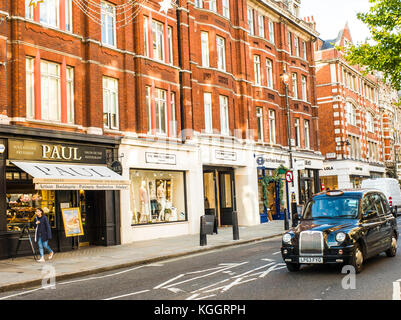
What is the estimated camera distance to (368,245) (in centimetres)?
1005

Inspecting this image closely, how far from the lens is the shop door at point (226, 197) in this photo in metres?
26.5

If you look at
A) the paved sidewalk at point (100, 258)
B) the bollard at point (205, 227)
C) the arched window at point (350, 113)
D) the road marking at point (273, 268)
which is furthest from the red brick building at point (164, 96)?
the arched window at point (350, 113)

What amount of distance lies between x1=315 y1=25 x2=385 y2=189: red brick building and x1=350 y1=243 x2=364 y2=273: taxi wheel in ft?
105

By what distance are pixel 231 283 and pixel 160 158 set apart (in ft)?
40.3

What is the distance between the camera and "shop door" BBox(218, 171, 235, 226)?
1045 inches

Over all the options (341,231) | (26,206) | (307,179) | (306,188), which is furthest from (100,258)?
(307,179)

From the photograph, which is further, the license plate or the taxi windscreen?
the taxi windscreen

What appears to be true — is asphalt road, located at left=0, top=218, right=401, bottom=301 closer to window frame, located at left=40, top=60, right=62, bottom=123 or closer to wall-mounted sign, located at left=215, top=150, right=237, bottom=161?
window frame, located at left=40, top=60, right=62, bottom=123

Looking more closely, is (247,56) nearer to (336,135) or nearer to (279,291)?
(336,135)

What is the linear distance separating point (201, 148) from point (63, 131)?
342 inches

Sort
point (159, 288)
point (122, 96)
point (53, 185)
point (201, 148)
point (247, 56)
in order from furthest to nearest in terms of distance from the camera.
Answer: point (247, 56) → point (201, 148) → point (122, 96) → point (53, 185) → point (159, 288)

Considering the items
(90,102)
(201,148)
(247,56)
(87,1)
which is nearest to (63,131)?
(90,102)

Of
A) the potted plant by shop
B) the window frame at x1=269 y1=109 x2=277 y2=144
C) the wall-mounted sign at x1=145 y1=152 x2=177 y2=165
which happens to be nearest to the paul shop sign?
the wall-mounted sign at x1=145 y1=152 x2=177 y2=165

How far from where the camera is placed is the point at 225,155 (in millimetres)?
25109
